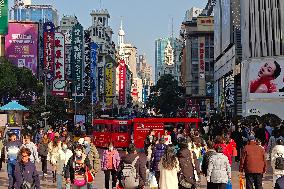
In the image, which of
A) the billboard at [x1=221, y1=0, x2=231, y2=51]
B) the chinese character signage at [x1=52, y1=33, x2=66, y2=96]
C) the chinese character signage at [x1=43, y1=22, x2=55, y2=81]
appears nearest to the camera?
the chinese character signage at [x1=52, y1=33, x2=66, y2=96]

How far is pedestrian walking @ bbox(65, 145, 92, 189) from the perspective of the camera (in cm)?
1275

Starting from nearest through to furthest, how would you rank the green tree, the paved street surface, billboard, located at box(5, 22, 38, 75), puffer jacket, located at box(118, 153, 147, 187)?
puffer jacket, located at box(118, 153, 147, 187) < the paved street surface < billboard, located at box(5, 22, 38, 75) < the green tree

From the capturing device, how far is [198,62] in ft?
408

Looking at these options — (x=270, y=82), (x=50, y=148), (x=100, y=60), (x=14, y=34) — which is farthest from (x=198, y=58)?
(x=50, y=148)

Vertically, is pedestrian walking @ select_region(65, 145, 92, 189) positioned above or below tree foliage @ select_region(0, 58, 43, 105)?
below

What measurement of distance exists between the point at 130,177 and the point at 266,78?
53.9 metres

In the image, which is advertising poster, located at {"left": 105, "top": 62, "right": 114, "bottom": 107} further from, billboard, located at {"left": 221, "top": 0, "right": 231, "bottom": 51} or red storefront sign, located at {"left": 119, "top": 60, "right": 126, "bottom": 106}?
billboard, located at {"left": 221, "top": 0, "right": 231, "bottom": 51}

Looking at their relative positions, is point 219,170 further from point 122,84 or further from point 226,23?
point 122,84

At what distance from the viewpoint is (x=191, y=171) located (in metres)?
12.9

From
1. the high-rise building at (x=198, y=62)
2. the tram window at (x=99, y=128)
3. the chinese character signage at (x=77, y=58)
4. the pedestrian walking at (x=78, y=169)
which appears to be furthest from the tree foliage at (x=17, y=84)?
the high-rise building at (x=198, y=62)

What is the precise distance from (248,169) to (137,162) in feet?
10.4

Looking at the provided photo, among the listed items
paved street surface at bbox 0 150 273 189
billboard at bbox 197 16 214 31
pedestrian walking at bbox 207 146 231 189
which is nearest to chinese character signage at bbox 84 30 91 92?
billboard at bbox 197 16 214 31

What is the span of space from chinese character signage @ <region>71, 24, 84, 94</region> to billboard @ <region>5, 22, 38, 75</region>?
44.7 ft

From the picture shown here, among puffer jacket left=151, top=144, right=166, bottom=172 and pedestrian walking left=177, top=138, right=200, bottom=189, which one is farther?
puffer jacket left=151, top=144, right=166, bottom=172
